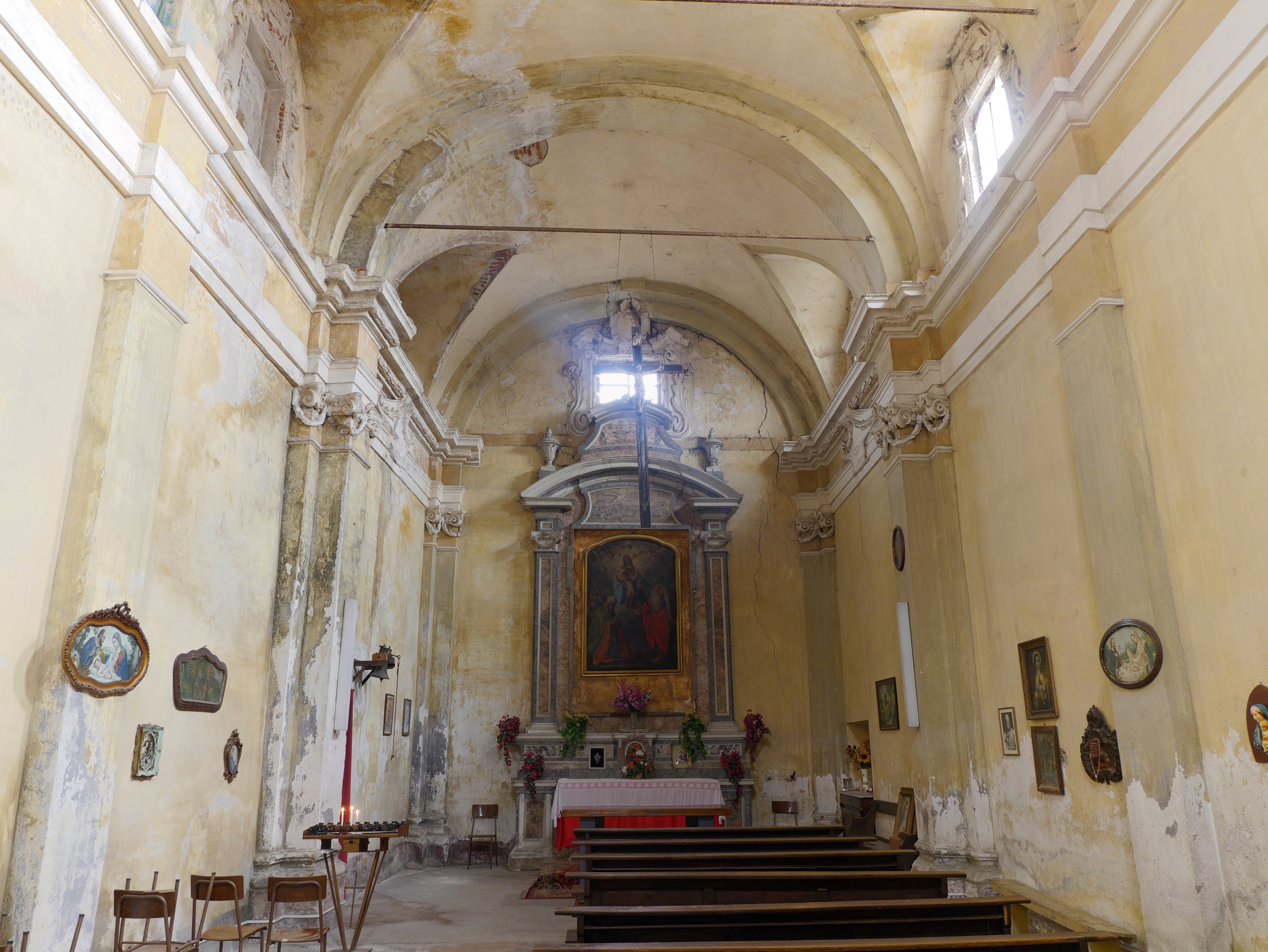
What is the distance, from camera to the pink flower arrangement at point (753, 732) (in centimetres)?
1200

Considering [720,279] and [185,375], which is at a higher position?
[720,279]

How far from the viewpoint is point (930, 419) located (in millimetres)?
8195

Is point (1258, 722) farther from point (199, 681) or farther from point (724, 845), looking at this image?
point (199, 681)

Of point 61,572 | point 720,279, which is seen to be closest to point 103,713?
point 61,572

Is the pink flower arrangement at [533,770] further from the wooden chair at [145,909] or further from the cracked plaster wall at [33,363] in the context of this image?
the cracked plaster wall at [33,363]

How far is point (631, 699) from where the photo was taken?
11883 millimetres

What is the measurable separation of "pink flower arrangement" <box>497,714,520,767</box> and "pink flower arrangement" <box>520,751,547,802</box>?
250 mm

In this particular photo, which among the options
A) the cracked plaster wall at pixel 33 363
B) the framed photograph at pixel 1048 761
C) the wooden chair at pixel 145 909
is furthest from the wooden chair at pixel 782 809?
the cracked plaster wall at pixel 33 363

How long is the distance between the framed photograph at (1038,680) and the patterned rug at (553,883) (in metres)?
4.23

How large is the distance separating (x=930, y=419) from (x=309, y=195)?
19.6ft

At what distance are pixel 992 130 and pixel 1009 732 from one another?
4907 mm

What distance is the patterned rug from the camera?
8.52 m

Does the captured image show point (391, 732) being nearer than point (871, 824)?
No

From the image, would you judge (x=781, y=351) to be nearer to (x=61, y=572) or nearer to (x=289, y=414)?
(x=289, y=414)
